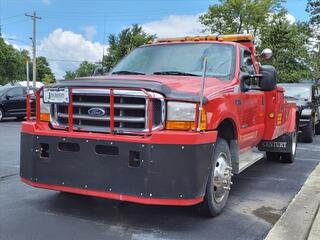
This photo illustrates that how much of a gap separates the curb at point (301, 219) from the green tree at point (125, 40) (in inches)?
1658

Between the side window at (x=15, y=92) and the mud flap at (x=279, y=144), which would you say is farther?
the side window at (x=15, y=92)

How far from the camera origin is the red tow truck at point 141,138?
15.0ft

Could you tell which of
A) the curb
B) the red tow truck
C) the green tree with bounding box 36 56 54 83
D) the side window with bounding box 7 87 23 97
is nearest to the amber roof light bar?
the red tow truck

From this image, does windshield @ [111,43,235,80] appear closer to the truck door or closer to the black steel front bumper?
the truck door

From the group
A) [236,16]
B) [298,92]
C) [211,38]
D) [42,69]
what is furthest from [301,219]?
[42,69]

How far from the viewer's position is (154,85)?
4.73 m

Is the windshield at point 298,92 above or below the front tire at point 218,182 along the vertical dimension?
above

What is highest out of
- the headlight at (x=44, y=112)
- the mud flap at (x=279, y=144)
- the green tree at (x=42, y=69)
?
the green tree at (x=42, y=69)

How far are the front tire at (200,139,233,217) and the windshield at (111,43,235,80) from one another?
1.08 meters

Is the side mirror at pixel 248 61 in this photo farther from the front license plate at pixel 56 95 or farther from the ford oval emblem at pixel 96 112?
the front license plate at pixel 56 95

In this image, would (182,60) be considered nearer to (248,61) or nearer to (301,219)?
(248,61)

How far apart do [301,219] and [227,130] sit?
131 centimetres

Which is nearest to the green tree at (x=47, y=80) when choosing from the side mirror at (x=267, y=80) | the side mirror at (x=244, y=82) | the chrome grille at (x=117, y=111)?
the chrome grille at (x=117, y=111)

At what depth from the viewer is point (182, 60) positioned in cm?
634
